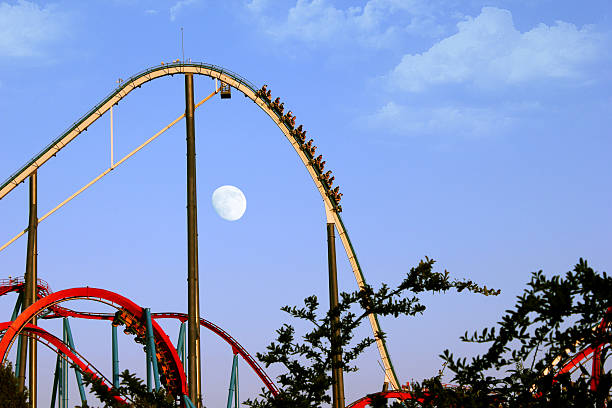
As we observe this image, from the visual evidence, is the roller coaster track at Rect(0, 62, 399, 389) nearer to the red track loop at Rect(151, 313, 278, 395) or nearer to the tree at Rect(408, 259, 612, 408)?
the red track loop at Rect(151, 313, 278, 395)

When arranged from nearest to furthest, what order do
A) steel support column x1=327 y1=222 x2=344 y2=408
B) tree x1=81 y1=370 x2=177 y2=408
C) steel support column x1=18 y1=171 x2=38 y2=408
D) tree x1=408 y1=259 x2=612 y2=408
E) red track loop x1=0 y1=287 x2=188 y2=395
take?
tree x1=408 y1=259 x2=612 y2=408
tree x1=81 y1=370 x2=177 y2=408
steel support column x1=327 y1=222 x2=344 y2=408
red track loop x1=0 y1=287 x2=188 y2=395
steel support column x1=18 y1=171 x2=38 y2=408

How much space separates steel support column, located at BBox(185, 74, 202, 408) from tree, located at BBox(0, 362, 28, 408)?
435cm

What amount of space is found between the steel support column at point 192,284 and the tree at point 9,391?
435 centimetres

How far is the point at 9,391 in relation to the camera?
68.1 feet

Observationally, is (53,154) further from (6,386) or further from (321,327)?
(321,327)

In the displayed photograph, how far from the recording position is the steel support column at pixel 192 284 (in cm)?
2098

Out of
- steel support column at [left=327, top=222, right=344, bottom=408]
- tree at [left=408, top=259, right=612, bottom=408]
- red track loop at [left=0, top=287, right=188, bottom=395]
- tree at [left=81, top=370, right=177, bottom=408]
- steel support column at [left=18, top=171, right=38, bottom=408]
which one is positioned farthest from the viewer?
steel support column at [left=18, top=171, right=38, bottom=408]

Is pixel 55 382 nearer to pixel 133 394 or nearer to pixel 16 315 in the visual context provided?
pixel 16 315

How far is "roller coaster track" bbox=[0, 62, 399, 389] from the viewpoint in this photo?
2425 centimetres

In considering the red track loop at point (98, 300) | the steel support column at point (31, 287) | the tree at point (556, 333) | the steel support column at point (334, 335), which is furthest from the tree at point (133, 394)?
the steel support column at point (31, 287)

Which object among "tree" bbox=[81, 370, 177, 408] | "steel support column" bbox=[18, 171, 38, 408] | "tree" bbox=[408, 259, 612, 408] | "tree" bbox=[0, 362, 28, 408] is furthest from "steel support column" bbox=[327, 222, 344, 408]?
"steel support column" bbox=[18, 171, 38, 408]

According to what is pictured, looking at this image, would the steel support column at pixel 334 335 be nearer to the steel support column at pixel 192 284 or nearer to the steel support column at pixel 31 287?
the steel support column at pixel 192 284

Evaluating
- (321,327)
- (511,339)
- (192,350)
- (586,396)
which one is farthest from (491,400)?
(192,350)

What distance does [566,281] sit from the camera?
17.0 ft
